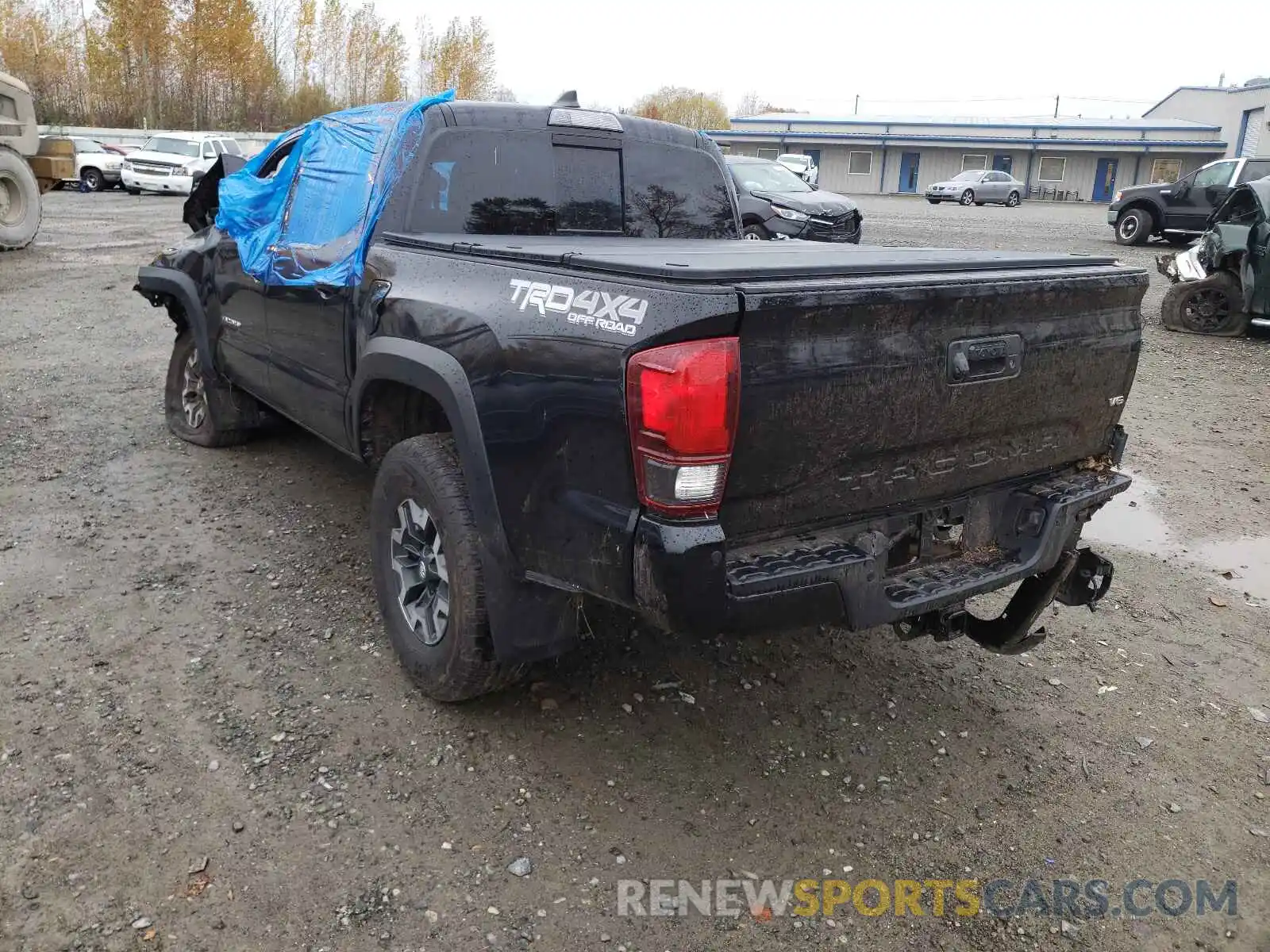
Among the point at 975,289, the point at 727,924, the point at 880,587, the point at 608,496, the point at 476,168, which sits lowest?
the point at 727,924

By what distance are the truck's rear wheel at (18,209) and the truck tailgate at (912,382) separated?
15.8 m

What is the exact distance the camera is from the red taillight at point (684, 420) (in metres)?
2.35

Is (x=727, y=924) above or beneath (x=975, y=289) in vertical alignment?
beneath

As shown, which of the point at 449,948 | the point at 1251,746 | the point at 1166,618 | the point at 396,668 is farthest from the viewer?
the point at 1166,618

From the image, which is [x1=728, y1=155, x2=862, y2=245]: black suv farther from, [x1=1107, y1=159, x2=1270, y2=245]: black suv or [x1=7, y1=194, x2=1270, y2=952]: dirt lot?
[x1=7, y1=194, x2=1270, y2=952]: dirt lot

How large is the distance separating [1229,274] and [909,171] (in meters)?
50.5

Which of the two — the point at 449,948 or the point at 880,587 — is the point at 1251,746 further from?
the point at 449,948

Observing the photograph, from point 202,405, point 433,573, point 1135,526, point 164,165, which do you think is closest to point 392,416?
point 433,573

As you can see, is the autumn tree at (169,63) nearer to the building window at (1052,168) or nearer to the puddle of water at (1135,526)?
the building window at (1052,168)

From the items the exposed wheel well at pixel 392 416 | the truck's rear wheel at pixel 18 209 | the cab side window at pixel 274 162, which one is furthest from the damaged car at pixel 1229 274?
the truck's rear wheel at pixel 18 209

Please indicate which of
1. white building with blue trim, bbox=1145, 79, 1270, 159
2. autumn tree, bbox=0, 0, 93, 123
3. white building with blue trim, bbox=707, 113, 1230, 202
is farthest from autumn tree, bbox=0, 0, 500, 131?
white building with blue trim, bbox=1145, 79, 1270, 159

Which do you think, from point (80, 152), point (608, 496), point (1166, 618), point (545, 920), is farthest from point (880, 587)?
point (80, 152)

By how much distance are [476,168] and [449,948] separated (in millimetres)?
2847

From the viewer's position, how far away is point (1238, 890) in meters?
2.70
